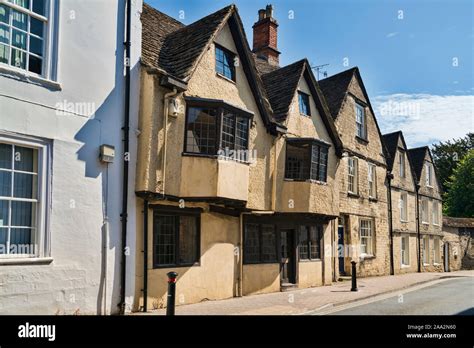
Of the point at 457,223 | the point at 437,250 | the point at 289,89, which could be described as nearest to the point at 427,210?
the point at 437,250

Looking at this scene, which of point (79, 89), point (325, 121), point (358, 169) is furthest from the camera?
point (358, 169)

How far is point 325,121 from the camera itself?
725 inches

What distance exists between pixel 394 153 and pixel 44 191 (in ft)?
72.4

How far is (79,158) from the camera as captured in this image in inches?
358

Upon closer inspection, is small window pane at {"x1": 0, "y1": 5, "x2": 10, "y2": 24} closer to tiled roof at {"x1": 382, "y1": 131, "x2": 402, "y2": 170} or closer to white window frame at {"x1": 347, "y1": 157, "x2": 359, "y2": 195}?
white window frame at {"x1": 347, "y1": 157, "x2": 359, "y2": 195}

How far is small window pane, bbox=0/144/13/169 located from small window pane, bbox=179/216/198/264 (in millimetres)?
4832

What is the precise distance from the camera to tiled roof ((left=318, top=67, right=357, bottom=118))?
21.0 m

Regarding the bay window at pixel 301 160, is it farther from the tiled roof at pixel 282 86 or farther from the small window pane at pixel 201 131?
the small window pane at pixel 201 131

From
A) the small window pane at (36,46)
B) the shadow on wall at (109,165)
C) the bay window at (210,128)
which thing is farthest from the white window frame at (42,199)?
the bay window at (210,128)

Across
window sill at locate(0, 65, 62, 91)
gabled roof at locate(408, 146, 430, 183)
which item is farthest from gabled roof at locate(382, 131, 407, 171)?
window sill at locate(0, 65, 62, 91)

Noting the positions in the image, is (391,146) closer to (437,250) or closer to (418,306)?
(437,250)
